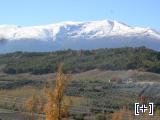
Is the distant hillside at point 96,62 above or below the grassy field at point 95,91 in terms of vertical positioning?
above

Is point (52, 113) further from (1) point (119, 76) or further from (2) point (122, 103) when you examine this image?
(1) point (119, 76)

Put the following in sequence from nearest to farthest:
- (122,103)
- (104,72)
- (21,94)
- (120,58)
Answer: (122,103), (21,94), (104,72), (120,58)

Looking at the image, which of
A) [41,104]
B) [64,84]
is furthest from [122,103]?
[64,84]

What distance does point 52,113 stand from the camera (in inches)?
634

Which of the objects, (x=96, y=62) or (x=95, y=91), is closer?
(x=95, y=91)

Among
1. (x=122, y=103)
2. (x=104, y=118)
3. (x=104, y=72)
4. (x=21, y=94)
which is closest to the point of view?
(x=104, y=118)

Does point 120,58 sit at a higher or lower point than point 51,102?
higher

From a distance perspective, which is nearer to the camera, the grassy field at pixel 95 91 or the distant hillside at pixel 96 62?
the grassy field at pixel 95 91

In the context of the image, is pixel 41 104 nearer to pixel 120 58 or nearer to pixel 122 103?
pixel 122 103

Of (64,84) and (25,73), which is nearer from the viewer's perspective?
(64,84)

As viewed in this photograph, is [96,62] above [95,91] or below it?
above

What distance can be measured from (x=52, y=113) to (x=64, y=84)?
0.94m

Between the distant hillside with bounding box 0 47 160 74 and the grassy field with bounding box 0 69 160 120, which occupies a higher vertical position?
the distant hillside with bounding box 0 47 160 74

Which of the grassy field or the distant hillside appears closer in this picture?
the grassy field
